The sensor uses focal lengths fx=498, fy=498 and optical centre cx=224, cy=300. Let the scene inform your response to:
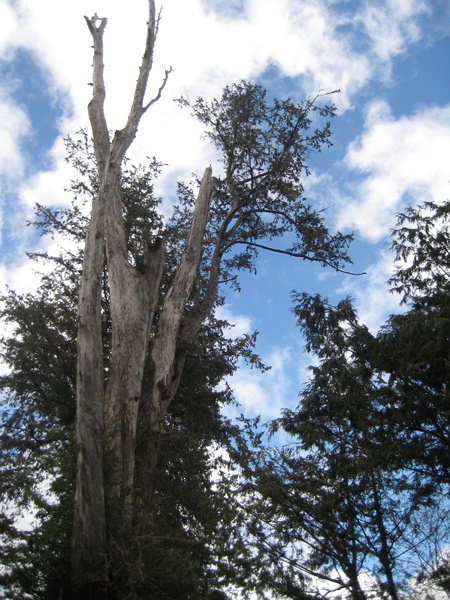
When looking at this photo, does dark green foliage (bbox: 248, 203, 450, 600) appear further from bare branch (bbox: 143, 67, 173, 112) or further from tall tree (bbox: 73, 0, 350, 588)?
bare branch (bbox: 143, 67, 173, 112)

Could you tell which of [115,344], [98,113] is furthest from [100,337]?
[98,113]

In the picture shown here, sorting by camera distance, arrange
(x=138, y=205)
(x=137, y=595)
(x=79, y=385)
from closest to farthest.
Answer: (x=137, y=595), (x=79, y=385), (x=138, y=205)

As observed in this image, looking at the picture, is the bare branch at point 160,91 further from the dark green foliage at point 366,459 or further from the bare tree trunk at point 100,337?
the dark green foliage at point 366,459

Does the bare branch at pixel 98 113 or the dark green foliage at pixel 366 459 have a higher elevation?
the bare branch at pixel 98 113

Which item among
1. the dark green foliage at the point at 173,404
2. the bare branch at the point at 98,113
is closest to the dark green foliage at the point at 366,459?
the dark green foliage at the point at 173,404

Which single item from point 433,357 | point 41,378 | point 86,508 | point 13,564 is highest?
point 41,378

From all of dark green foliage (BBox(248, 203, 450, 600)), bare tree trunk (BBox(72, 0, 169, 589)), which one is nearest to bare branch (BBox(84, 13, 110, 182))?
bare tree trunk (BBox(72, 0, 169, 589))

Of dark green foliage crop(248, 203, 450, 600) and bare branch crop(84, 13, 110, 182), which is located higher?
bare branch crop(84, 13, 110, 182)

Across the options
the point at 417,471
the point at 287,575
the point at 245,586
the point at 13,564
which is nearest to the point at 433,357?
the point at 417,471

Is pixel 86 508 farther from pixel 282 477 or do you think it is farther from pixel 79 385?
pixel 282 477

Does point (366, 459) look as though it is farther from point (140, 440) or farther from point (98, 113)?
point (98, 113)

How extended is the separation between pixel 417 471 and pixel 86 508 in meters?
6.61

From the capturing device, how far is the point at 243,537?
878 centimetres

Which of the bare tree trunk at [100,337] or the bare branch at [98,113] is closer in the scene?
the bare tree trunk at [100,337]
